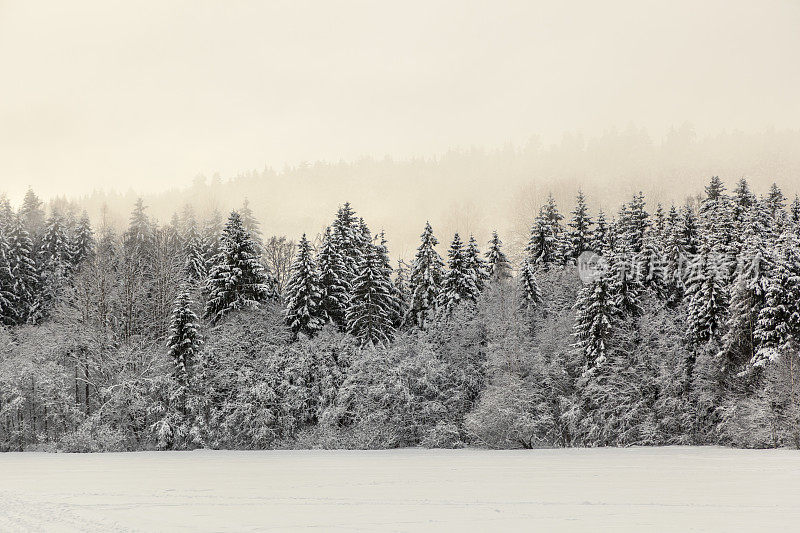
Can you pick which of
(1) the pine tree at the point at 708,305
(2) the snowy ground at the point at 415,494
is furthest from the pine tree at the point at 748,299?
(2) the snowy ground at the point at 415,494

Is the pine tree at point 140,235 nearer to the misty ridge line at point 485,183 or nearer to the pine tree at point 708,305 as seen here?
the misty ridge line at point 485,183

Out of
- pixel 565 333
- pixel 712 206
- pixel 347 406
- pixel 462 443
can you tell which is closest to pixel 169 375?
pixel 347 406

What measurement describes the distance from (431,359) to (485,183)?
314 ft

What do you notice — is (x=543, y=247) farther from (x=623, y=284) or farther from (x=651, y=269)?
(x=623, y=284)

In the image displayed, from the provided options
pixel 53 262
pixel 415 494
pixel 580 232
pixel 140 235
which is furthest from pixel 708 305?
pixel 53 262

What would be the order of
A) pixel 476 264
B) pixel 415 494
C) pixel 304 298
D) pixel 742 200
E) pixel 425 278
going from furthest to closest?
pixel 742 200
pixel 476 264
pixel 425 278
pixel 304 298
pixel 415 494

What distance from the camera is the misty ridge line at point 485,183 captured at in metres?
102

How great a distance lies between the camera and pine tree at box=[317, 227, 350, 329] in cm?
4809

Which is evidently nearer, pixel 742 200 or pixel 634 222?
pixel 742 200

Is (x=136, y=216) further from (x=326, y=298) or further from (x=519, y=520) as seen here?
(x=519, y=520)

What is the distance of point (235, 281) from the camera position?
48625 mm

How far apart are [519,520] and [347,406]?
28.0 m

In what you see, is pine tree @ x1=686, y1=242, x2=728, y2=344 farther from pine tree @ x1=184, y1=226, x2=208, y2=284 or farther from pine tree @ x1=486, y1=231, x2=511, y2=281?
pine tree @ x1=184, y1=226, x2=208, y2=284

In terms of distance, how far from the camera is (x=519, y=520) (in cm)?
1475
